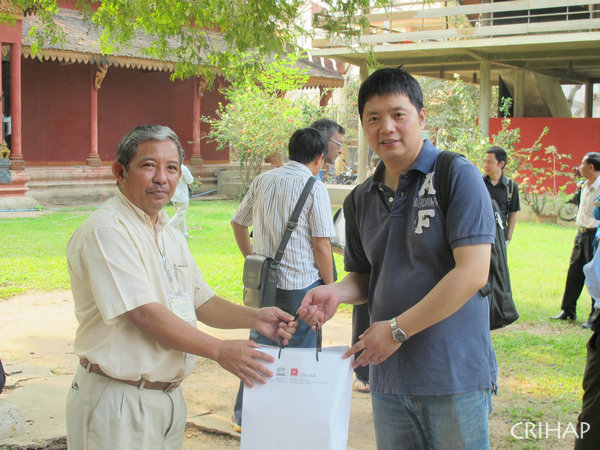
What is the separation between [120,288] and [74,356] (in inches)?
167

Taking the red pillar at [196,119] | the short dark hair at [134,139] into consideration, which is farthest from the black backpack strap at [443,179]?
the red pillar at [196,119]

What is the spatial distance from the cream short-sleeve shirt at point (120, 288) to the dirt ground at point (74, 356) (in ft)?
6.72

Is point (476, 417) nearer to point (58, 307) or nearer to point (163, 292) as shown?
point (163, 292)

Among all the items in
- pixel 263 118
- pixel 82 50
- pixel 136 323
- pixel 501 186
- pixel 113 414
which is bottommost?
pixel 113 414

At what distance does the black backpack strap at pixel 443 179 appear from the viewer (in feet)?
7.05

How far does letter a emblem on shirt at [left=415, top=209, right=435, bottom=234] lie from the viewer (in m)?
2.16

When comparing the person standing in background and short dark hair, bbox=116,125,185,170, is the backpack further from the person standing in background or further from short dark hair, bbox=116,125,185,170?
the person standing in background

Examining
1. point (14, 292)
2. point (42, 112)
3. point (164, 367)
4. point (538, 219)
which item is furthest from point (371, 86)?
point (42, 112)

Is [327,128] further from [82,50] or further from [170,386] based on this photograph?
[82,50]

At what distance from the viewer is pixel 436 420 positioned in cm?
221

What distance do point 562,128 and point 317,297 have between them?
639 inches

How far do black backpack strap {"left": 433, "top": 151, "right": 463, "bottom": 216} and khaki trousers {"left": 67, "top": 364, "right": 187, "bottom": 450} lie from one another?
1175 mm

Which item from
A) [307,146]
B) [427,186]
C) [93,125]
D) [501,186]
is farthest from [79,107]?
[427,186]

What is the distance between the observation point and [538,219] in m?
15.7
